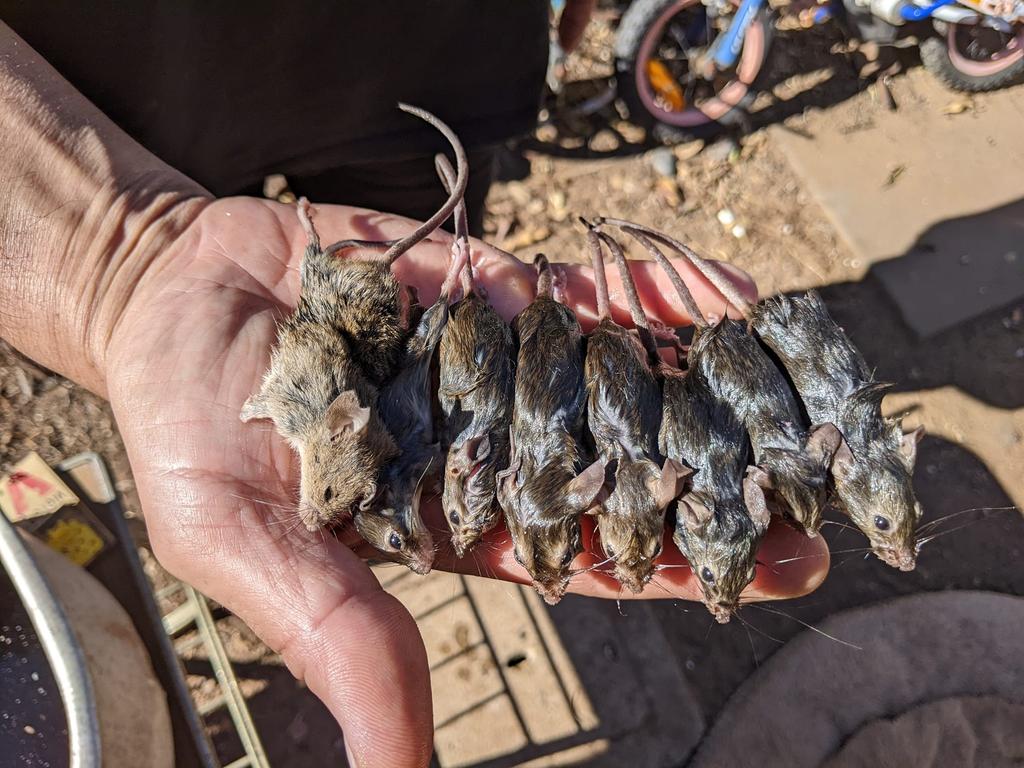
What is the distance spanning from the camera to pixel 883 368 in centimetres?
482

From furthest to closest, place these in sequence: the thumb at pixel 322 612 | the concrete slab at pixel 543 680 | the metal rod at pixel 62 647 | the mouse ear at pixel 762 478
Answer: the concrete slab at pixel 543 680 → the mouse ear at pixel 762 478 → the thumb at pixel 322 612 → the metal rod at pixel 62 647

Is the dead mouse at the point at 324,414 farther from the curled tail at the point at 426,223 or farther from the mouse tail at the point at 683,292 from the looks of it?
the mouse tail at the point at 683,292

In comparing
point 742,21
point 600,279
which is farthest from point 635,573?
point 742,21

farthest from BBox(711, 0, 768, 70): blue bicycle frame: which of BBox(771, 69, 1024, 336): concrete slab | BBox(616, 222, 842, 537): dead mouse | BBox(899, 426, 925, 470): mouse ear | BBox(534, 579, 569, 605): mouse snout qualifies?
BBox(534, 579, 569, 605): mouse snout

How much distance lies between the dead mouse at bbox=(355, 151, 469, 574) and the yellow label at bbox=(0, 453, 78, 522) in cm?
102

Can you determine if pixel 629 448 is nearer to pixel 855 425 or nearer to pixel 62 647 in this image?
pixel 855 425

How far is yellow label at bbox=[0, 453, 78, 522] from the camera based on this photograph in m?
2.77

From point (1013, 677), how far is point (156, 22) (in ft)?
15.3

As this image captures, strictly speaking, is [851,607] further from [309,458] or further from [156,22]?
[156,22]

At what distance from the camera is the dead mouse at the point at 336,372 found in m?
2.68

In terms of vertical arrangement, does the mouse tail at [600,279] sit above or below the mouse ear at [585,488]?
above

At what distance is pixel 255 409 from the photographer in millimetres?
2637

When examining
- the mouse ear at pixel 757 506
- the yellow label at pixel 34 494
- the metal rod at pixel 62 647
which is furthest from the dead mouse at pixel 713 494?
the yellow label at pixel 34 494

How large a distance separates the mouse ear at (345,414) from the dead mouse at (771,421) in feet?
3.88
